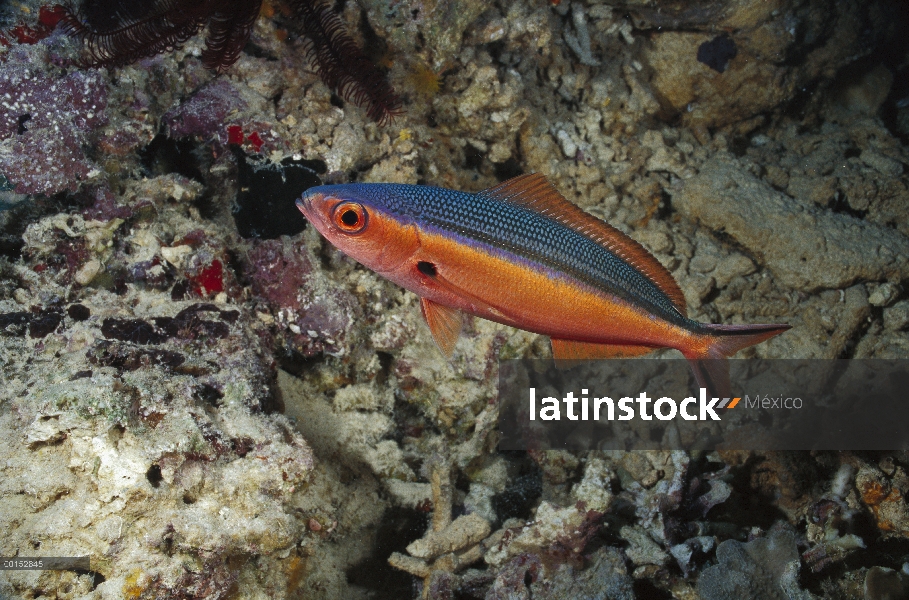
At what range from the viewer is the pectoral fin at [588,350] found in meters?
2.77

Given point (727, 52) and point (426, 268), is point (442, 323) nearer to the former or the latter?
point (426, 268)

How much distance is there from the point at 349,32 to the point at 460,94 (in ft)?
3.75

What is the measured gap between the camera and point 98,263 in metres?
3.33

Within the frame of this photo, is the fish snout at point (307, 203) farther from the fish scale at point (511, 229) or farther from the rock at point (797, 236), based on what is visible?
the rock at point (797, 236)

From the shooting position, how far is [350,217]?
2.29 m

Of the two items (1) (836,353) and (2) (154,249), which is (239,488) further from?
(1) (836,353)

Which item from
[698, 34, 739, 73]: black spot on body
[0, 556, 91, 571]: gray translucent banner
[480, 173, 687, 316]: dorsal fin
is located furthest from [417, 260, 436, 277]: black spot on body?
[698, 34, 739, 73]: black spot on body

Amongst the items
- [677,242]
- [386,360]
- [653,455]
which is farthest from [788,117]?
[386,360]

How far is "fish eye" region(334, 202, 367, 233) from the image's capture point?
227 cm

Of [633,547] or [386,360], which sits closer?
[633,547]

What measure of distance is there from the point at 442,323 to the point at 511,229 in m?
0.64

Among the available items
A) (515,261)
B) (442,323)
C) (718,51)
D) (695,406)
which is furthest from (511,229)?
(718,51)

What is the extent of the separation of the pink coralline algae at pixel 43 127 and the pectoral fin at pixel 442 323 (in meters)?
2.79

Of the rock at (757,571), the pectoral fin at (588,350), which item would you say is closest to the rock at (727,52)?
the pectoral fin at (588,350)
